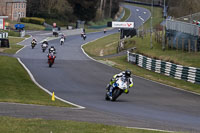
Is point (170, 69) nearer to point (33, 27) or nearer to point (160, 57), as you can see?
point (160, 57)

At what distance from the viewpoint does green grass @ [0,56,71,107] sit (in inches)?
748

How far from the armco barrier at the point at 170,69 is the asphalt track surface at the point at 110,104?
3233 millimetres

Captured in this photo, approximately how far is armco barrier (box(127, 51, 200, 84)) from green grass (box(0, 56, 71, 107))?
10.8 m

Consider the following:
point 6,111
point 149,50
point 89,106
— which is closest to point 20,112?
point 6,111

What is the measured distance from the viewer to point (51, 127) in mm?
12047

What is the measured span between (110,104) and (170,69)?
1703 centimetres

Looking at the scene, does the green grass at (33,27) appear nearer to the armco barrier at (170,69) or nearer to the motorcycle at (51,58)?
the armco barrier at (170,69)

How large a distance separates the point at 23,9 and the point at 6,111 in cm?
9038

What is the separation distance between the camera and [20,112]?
577 inches

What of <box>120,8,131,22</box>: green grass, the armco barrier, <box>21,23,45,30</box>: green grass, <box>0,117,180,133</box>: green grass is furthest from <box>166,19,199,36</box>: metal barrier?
<box>120,8,131,22</box>: green grass

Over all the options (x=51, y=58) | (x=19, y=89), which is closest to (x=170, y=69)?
(x=51, y=58)

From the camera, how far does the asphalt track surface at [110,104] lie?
14.4 m

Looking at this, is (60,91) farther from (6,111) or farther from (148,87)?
(6,111)

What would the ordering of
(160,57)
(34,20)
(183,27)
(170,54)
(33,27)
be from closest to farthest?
(160,57) → (170,54) → (183,27) → (33,27) → (34,20)
